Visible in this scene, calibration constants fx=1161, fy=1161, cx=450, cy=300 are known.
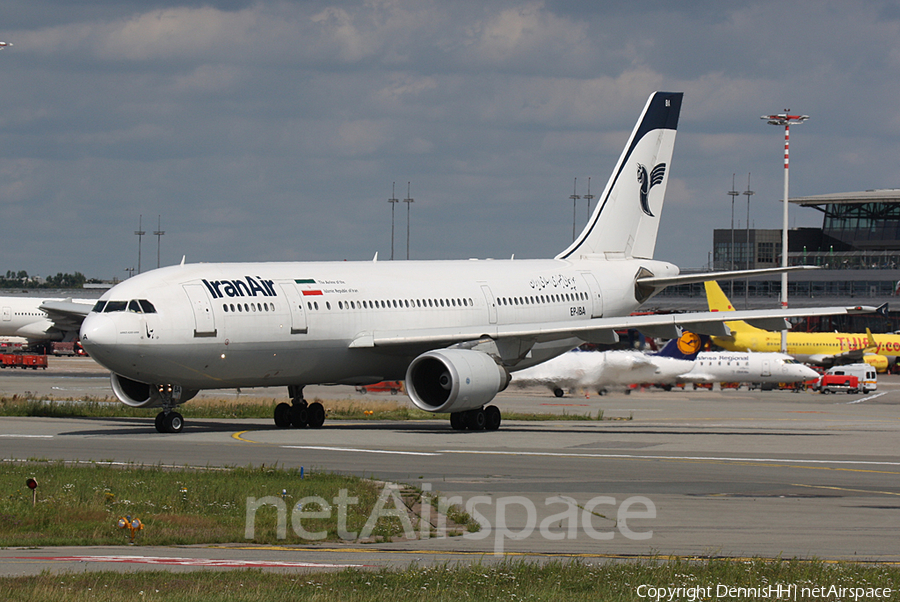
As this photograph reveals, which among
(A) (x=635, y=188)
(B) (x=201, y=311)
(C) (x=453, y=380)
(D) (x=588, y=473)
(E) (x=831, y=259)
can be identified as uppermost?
(E) (x=831, y=259)

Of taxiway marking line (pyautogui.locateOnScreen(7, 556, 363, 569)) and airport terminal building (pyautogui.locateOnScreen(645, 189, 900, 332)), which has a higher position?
airport terminal building (pyautogui.locateOnScreen(645, 189, 900, 332))

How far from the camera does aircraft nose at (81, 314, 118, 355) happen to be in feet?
105

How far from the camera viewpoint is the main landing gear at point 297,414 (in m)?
38.9

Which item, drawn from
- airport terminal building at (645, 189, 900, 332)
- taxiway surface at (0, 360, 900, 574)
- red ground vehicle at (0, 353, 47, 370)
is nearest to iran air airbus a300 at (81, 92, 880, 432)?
taxiway surface at (0, 360, 900, 574)

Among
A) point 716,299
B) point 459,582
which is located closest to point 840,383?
point 716,299

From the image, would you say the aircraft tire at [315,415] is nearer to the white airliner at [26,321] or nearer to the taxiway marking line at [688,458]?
the taxiway marking line at [688,458]

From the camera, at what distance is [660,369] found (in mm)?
73312

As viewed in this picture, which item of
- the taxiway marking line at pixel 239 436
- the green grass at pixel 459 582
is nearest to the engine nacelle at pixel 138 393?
the taxiway marking line at pixel 239 436

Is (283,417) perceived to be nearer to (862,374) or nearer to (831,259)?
(862,374)

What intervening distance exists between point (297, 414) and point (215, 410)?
9657 millimetres

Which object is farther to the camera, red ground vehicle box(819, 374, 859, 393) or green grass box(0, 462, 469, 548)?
red ground vehicle box(819, 374, 859, 393)

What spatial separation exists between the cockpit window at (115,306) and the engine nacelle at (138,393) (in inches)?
134

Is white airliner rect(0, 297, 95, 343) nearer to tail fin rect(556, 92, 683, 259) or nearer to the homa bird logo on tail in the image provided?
tail fin rect(556, 92, 683, 259)

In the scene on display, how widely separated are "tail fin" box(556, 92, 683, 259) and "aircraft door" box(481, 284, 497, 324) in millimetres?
7063
